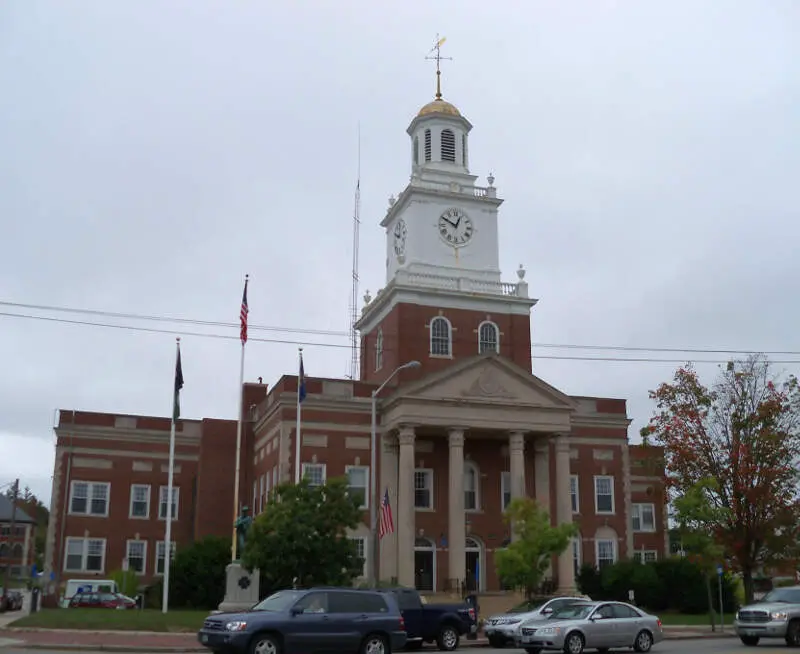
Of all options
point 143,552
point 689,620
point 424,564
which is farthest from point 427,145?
point 689,620

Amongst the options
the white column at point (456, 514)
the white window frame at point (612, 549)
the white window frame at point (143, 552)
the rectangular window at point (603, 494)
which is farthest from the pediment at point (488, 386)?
the white window frame at point (143, 552)

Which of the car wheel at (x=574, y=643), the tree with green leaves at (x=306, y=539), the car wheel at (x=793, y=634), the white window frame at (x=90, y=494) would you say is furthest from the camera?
the white window frame at (x=90, y=494)

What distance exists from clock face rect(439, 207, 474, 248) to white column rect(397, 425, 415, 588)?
13.7 metres

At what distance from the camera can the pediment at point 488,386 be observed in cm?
4597

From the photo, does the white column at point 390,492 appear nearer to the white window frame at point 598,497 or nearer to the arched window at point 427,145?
the white window frame at point 598,497

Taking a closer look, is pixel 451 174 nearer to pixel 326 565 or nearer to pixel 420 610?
pixel 326 565

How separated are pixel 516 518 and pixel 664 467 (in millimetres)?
8947

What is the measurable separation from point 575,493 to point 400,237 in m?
18.2

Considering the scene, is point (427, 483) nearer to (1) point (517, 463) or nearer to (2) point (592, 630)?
(1) point (517, 463)

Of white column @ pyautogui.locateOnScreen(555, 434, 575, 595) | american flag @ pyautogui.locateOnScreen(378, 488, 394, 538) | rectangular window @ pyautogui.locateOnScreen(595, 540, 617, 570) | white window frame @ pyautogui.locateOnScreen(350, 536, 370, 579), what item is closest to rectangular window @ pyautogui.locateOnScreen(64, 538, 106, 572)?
white window frame @ pyautogui.locateOnScreen(350, 536, 370, 579)

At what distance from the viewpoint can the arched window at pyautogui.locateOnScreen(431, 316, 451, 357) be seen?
5134 centimetres

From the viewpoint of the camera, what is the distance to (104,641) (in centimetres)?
2602

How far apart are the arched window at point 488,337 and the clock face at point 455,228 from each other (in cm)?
532

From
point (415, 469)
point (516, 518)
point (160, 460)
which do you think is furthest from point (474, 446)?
point (160, 460)
